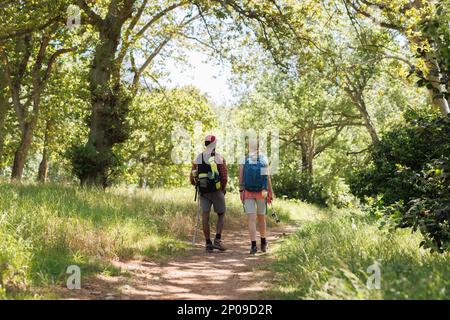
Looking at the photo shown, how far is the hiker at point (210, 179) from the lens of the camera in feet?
30.7

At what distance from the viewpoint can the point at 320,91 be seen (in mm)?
33062

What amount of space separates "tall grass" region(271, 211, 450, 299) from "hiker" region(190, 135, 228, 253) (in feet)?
4.96

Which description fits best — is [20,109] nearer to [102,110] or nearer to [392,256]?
[102,110]

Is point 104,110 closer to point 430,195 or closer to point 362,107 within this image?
point 430,195

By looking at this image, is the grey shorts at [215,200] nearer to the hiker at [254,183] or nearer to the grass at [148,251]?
the hiker at [254,183]

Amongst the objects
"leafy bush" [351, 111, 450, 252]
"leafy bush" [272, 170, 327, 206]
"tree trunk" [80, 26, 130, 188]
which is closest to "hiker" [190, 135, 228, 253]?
"leafy bush" [351, 111, 450, 252]

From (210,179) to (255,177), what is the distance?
3.00 ft

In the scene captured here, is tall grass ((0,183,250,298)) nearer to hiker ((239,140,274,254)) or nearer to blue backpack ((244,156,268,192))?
hiker ((239,140,274,254))

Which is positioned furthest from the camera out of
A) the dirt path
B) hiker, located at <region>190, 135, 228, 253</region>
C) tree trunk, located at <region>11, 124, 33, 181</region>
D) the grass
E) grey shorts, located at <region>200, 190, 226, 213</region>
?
tree trunk, located at <region>11, 124, 33, 181</region>

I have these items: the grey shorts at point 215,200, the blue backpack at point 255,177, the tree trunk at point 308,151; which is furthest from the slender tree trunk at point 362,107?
the blue backpack at point 255,177

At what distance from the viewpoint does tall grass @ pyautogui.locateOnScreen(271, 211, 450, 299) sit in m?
4.19

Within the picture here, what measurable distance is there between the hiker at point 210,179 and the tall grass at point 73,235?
2.75 feet

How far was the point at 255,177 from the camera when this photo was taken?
902 centimetres

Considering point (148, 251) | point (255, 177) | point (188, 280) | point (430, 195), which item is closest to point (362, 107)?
point (255, 177)
